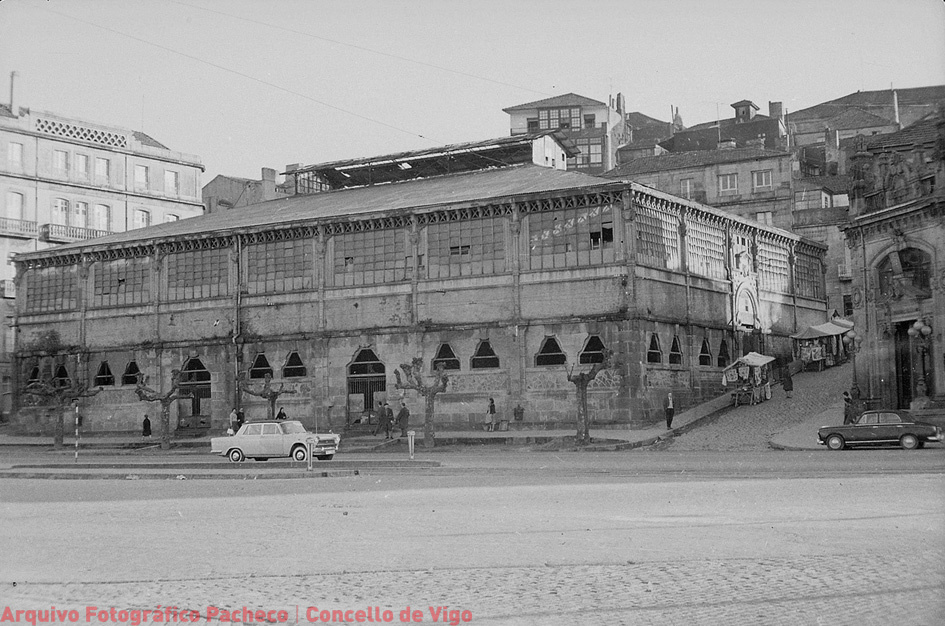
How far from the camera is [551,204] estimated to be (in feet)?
159

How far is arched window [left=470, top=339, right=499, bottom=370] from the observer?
48.7 metres

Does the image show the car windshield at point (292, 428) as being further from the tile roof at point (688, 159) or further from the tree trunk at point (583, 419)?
the tile roof at point (688, 159)

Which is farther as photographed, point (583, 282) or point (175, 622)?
point (583, 282)

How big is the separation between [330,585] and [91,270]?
51.8 m

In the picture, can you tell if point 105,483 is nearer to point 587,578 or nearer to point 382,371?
point 587,578

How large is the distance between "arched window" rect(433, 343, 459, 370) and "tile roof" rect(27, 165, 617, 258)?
623 centimetres

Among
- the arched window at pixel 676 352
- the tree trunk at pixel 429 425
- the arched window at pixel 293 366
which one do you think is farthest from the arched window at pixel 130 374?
the arched window at pixel 676 352

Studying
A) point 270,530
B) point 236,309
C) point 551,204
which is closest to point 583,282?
point 551,204

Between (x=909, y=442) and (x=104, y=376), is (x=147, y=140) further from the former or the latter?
(x=909, y=442)

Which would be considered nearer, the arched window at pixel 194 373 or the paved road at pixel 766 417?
the paved road at pixel 766 417

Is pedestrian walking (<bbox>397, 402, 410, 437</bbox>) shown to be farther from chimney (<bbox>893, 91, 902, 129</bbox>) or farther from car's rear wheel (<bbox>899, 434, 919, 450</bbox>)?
chimney (<bbox>893, 91, 902, 129</bbox>)

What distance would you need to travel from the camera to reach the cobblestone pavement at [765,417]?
40.0 m

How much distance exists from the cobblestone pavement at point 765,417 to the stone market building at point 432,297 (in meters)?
2.84

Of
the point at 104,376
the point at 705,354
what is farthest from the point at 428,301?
the point at 104,376
